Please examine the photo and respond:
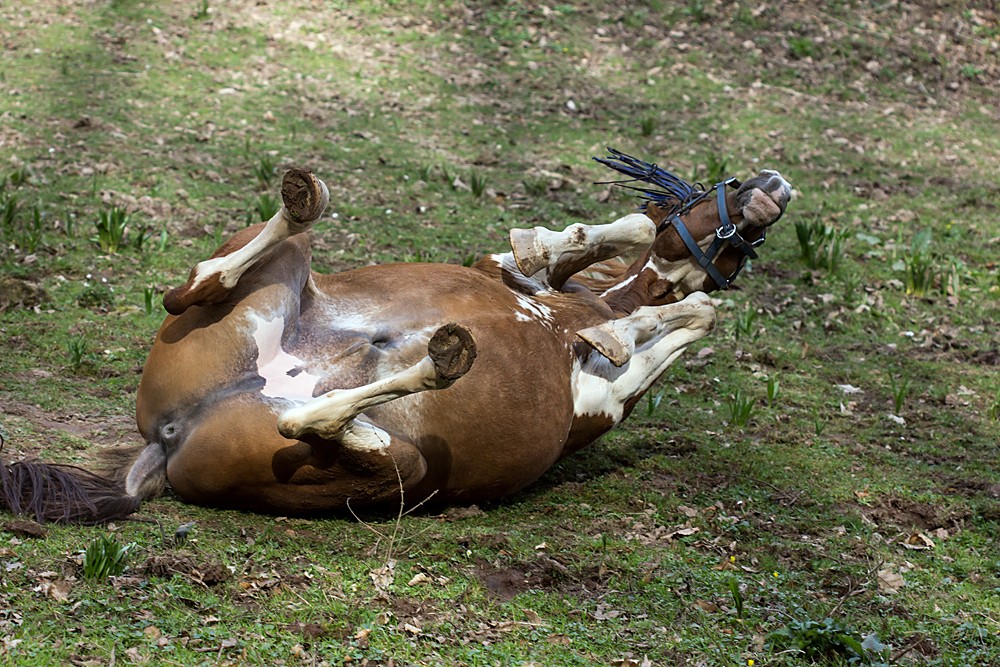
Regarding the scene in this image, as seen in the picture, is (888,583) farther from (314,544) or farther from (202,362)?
(202,362)

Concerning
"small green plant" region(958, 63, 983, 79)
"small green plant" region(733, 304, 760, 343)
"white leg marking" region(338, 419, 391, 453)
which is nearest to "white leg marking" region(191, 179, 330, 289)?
"white leg marking" region(338, 419, 391, 453)

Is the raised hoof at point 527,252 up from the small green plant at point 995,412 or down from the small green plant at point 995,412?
up

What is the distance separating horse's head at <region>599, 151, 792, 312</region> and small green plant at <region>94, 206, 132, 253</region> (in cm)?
300

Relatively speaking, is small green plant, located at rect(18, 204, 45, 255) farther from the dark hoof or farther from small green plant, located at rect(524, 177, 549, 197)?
the dark hoof

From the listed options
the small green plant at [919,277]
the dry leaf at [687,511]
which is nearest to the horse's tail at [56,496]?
the dry leaf at [687,511]

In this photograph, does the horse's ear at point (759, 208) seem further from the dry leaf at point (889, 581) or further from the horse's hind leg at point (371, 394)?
the horse's hind leg at point (371, 394)

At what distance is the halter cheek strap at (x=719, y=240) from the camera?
354cm

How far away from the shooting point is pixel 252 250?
2703 mm

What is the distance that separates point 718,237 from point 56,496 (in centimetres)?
265

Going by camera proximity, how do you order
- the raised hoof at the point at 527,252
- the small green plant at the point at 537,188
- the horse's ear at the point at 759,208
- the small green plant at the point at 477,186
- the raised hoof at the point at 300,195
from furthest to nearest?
the small green plant at the point at 537,188
the small green plant at the point at 477,186
the horse's ear at the point at 759,208
the raised hoof at the point at 527,252
the raised hoof at the point at 300,195

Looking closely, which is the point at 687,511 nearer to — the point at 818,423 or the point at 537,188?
the point at 818,423

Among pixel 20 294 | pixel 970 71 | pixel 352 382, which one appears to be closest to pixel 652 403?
pixel 352 382

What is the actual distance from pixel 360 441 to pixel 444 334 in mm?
433

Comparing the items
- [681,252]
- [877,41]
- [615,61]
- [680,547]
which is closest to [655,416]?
[681,252]
